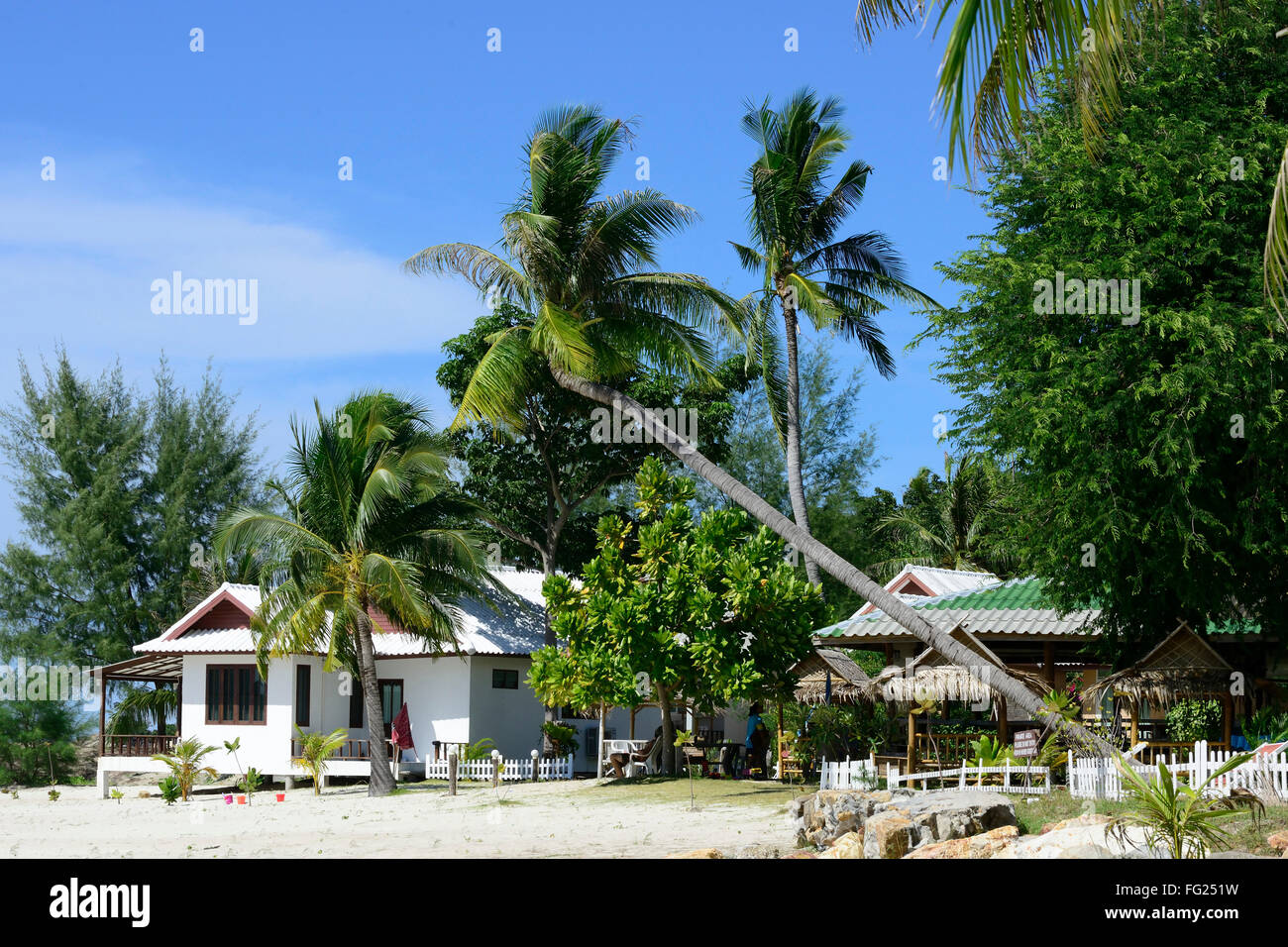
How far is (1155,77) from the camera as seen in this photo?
20062mm

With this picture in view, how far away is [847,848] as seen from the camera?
12969 mm

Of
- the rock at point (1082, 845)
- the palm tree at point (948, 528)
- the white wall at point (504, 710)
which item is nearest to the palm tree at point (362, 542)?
the white wall at point (504, 710)

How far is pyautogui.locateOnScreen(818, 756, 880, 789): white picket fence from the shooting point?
794 inches

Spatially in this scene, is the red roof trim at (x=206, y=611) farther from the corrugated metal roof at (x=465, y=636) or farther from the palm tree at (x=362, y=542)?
the palm tree at (x=362, y=542)

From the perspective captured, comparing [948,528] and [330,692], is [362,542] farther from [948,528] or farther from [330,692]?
[948,528]

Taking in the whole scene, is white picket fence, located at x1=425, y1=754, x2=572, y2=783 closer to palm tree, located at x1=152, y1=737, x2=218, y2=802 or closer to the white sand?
the white sand

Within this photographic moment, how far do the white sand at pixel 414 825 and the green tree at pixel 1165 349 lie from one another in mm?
7136

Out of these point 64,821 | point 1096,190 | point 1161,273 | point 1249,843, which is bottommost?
point 64,821

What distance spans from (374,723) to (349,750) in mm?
4727

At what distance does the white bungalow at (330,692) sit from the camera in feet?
98.9

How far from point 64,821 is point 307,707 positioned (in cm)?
805

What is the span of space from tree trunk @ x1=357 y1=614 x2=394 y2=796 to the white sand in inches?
19.2
